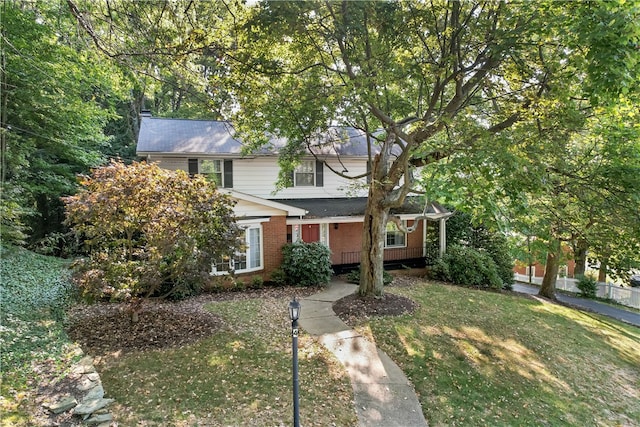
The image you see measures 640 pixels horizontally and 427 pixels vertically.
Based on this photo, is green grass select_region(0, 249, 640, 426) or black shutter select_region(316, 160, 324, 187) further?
black shutter select_region(316, 160, 324, 187)

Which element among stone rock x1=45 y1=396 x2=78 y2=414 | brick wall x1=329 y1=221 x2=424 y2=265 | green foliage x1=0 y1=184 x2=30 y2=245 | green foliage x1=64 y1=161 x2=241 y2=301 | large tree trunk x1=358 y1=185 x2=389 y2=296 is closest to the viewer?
stone rock x1=45 y1=396 x2=78 y2=414

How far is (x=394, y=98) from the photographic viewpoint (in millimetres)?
10883

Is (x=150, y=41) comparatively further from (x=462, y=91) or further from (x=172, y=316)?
(x=462, y=91)

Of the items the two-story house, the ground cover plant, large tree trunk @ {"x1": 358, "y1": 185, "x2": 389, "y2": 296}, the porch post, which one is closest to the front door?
the two-story house

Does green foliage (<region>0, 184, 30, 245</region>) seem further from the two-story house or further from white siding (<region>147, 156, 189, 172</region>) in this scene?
white siding (<region>147, 156, 189, 172</region>)

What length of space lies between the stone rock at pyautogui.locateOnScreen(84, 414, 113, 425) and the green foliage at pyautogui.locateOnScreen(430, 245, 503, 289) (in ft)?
42.8

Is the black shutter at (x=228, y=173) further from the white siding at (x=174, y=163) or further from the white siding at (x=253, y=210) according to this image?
the white siding at (x=253, y=210)

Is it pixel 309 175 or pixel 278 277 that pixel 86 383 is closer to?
pixel 278 277

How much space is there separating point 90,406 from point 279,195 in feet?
37.8

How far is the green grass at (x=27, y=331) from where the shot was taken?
14.2ft

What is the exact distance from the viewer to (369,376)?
6.36 m

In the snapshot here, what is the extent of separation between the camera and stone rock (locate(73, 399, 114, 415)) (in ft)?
14.5

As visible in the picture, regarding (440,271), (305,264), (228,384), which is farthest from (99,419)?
(440,271)

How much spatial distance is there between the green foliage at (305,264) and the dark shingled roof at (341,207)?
54.5 inches
